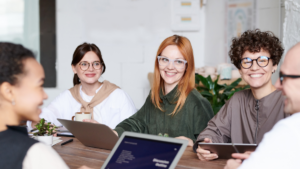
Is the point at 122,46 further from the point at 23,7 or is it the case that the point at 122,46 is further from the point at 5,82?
the point at 5,82

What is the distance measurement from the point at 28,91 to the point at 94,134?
67 centimetres

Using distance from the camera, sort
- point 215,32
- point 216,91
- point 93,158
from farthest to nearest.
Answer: point 215,32 < point 216,91 < point 93,158

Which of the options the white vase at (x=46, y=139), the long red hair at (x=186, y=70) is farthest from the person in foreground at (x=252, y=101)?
the white vase at (x=46, y=139)

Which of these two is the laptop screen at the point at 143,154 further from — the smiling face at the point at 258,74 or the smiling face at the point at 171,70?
the smiling face at the point at 171,70

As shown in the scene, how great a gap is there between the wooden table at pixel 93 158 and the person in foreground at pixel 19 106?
46 cm

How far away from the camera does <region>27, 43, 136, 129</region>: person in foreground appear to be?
257cm

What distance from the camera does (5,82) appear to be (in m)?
0.89

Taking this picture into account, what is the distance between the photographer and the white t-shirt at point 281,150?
851 mm

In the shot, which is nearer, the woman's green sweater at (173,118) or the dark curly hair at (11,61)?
the dark curly hair at (11,61)

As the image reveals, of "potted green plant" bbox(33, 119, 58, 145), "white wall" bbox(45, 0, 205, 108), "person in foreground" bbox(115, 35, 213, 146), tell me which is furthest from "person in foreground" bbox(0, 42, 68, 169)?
"white wall" bbox(45, 0, 205, 108)

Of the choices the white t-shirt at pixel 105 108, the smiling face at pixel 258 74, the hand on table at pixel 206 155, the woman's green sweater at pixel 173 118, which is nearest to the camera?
the hand on table at pixel 206 155

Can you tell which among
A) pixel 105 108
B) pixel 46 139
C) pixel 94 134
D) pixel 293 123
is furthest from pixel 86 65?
pixel 293 123

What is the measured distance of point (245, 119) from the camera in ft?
5.94

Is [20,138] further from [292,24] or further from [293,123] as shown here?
[292,24]
